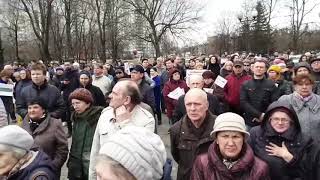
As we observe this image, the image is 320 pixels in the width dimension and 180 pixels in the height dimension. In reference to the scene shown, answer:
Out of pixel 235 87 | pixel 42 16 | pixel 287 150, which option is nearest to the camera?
pixel 287 150

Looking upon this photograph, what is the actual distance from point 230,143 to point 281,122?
78 cm

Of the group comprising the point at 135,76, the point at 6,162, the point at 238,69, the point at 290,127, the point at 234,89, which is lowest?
the point at 6,162

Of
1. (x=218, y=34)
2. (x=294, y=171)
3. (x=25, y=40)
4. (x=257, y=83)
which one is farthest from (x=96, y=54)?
(x=294, y=171)

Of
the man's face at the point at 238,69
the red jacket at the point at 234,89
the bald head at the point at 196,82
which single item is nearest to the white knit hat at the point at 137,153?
the bald head at the point at 196,82

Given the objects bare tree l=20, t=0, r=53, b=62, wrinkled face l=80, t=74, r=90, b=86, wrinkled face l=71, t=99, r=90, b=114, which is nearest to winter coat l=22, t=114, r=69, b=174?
wrinkled face l=71, t=99, r=90, b=114

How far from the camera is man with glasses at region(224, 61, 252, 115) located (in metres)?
7.23

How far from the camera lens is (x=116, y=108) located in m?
3.91

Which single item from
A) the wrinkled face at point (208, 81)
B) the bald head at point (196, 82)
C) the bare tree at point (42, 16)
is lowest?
the wrinkled face at point (208, 81)

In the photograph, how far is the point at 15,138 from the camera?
117 inches

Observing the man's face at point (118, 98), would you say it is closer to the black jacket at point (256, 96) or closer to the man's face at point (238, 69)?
the black jacket at point (256, 96)

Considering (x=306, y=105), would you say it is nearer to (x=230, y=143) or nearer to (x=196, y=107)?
(x=196, y=107)

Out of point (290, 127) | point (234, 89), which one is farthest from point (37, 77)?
point (290, 127)

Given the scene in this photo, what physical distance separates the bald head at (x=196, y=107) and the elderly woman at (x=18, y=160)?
150 centimetres

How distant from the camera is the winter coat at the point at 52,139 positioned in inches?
170
